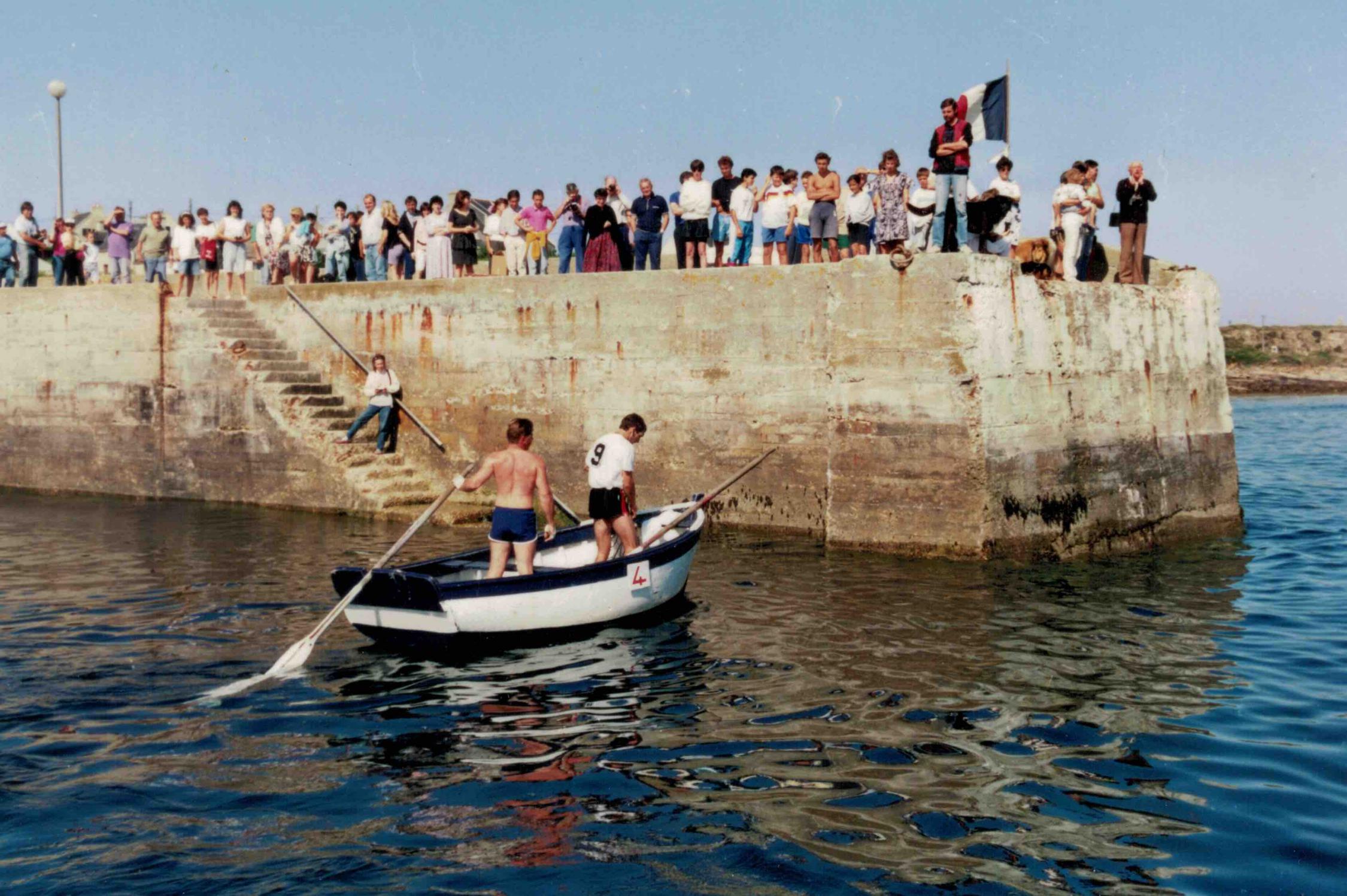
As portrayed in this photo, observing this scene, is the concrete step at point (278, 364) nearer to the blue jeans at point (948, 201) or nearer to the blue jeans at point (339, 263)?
the blue jeans at point (339, 263)

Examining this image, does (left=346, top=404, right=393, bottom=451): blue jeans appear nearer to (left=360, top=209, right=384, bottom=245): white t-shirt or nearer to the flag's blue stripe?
(left=360, top=209, right=384, bottom=245): white t-shirt

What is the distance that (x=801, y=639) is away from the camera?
11.0 m

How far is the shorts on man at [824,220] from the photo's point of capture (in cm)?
1658

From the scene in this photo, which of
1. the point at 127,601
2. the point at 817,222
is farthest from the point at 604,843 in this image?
the point at 817,222

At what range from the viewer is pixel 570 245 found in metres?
18.8

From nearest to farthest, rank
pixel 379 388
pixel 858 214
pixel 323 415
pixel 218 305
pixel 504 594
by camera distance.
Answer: pixel 504 594 < pixel 858 214 < pixel 379 388 < pixel 323 415 < pixel 218 305

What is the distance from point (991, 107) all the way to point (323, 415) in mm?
10631

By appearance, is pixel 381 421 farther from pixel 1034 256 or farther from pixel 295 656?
pixel 1034 256

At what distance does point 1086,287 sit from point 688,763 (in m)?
10.0

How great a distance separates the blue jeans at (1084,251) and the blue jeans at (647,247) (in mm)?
5725

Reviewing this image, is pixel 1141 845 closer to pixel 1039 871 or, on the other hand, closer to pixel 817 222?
pixel 1039 871

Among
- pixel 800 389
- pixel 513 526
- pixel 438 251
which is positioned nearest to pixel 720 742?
pixel 513 526

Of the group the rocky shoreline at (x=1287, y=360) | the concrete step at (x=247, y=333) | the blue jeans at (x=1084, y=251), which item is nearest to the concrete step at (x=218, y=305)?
the concrete step at (x=247, y=333)

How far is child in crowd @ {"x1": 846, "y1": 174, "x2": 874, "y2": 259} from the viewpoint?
1677 centimetres
